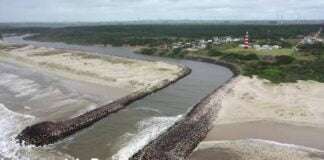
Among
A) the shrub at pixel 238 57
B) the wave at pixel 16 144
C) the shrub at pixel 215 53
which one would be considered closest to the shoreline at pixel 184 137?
the wave at pixel 16 144

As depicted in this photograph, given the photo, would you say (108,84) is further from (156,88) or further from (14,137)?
(14,137)

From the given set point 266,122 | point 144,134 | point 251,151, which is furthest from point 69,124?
point 266,122

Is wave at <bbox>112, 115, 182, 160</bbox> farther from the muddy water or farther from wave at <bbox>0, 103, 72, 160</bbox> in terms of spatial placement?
wave at <bbox>0, 103, 72, 160</bbox>

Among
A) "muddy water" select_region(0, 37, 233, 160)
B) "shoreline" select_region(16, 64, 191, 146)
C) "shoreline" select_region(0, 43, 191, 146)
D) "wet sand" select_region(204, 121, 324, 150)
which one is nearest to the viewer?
"muddy water" select_region(0, 37, 233, 160)

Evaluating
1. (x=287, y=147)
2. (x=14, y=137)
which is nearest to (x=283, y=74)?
(x=287, y=147)

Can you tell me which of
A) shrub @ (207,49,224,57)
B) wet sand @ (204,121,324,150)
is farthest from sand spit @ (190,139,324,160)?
shrub @ (207,49,224,57)

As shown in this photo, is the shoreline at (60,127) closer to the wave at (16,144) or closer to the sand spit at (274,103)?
Answer: the wave at (16,144)

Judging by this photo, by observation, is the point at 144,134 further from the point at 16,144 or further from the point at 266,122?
the point at 266,122
